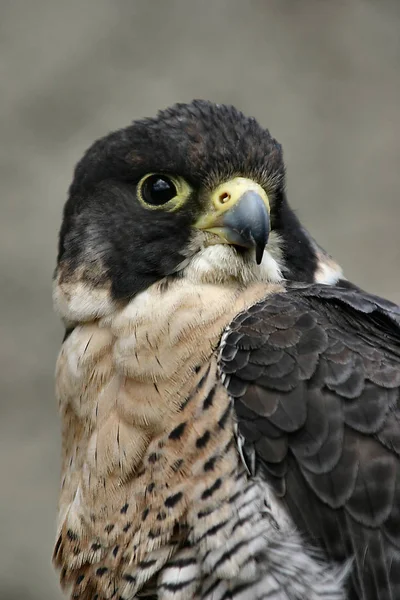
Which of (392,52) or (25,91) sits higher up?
(392,52)

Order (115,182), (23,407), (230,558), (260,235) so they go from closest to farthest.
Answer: (230,558), (260,235), (115,182), (23,407)

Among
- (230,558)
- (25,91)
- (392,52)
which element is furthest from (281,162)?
(392,52)

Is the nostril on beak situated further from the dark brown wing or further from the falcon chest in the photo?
the dark brown wing

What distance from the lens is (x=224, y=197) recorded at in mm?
2426

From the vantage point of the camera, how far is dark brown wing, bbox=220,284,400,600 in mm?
2008

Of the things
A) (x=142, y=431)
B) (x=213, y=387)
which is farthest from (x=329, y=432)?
(x=142, y=431)

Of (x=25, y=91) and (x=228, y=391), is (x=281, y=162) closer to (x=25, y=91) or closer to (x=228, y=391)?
(x=228, y=391)

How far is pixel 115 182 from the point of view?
8.47ft

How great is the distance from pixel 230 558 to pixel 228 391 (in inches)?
16.1

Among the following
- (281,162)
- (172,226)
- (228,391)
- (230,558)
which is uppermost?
(281,162)

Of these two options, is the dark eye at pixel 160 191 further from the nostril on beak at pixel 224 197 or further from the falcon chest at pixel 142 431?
the falcon chest at pixel 142 431

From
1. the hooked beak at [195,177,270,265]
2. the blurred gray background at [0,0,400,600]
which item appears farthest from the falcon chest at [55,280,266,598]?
the blurred gray background at [0,0,400,600]

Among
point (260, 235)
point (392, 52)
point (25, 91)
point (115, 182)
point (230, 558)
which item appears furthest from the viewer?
point (392, 52)

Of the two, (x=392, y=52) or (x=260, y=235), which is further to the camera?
(x=392, y=52)
